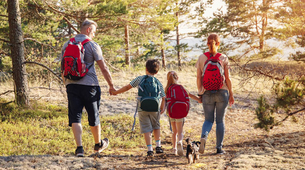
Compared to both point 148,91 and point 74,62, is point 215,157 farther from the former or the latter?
point 74,62

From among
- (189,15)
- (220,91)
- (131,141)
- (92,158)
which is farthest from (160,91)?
(189,15)

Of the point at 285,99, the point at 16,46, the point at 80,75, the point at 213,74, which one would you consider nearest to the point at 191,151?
the point at 213,74

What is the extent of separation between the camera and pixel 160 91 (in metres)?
4.47

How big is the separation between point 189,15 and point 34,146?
2409 centimetres

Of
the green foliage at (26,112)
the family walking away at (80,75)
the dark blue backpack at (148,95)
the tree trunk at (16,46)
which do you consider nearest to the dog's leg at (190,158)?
the dark blue backpack at (148,95)

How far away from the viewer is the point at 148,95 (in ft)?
14.3

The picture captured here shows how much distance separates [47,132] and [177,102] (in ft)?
10.1

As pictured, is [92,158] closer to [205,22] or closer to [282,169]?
[282,169]

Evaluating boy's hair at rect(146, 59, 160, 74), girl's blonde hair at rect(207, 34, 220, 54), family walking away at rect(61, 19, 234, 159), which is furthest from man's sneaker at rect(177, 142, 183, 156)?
girl's blonde hair at rect(207, 34, 220, 54)

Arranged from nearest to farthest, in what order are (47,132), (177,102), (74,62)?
(74,62)
(177,102)
(47,132)

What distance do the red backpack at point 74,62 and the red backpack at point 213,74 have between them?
1.94m

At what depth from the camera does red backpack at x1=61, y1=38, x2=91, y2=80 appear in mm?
3855

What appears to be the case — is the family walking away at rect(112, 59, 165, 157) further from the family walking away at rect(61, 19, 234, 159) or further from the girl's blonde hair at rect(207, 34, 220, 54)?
the girl's blonde hair at rect(207, 34, 220, 54)

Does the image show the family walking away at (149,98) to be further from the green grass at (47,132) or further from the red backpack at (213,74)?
the green grass at (47,132)
